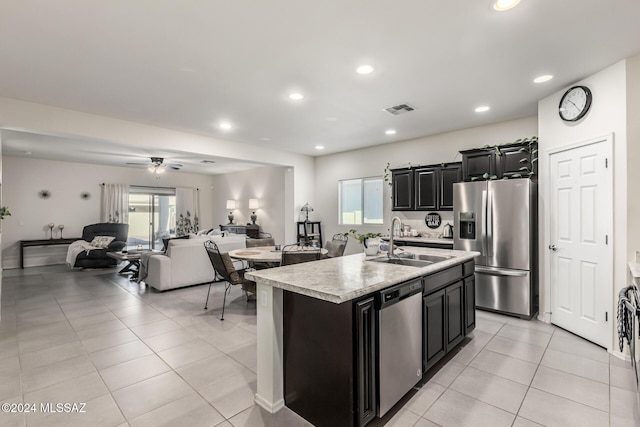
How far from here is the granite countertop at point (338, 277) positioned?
5.89 feet

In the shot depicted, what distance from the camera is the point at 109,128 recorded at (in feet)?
15.2

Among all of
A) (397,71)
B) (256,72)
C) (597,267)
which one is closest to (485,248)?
(597,267)

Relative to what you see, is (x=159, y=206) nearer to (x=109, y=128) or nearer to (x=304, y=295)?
(x=109, y=128)

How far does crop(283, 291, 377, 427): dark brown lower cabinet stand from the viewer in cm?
179

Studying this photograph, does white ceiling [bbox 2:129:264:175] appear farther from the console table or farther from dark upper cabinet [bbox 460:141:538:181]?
dark upper cabinet [bbox 460:141:538:181]

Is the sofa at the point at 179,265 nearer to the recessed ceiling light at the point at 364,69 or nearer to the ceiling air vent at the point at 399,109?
the ceiling air vent at the point at 399,109

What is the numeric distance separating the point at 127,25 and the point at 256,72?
3.80ft

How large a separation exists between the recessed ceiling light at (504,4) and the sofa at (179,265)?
516 cm

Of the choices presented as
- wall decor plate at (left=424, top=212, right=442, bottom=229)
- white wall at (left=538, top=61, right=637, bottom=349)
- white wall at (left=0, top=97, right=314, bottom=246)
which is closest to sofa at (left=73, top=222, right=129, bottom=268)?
white wall at (left=0, top=97, right=314, bottom=246)

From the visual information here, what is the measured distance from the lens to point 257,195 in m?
9.16

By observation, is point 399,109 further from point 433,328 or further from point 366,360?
point 366,360

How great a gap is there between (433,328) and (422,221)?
359cm

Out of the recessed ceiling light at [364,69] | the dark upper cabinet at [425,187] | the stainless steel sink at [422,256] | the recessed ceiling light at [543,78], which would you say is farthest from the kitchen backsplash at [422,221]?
the recessed ceiling light at [364,69]

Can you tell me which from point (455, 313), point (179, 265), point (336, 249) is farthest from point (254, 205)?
point (455, 313)
